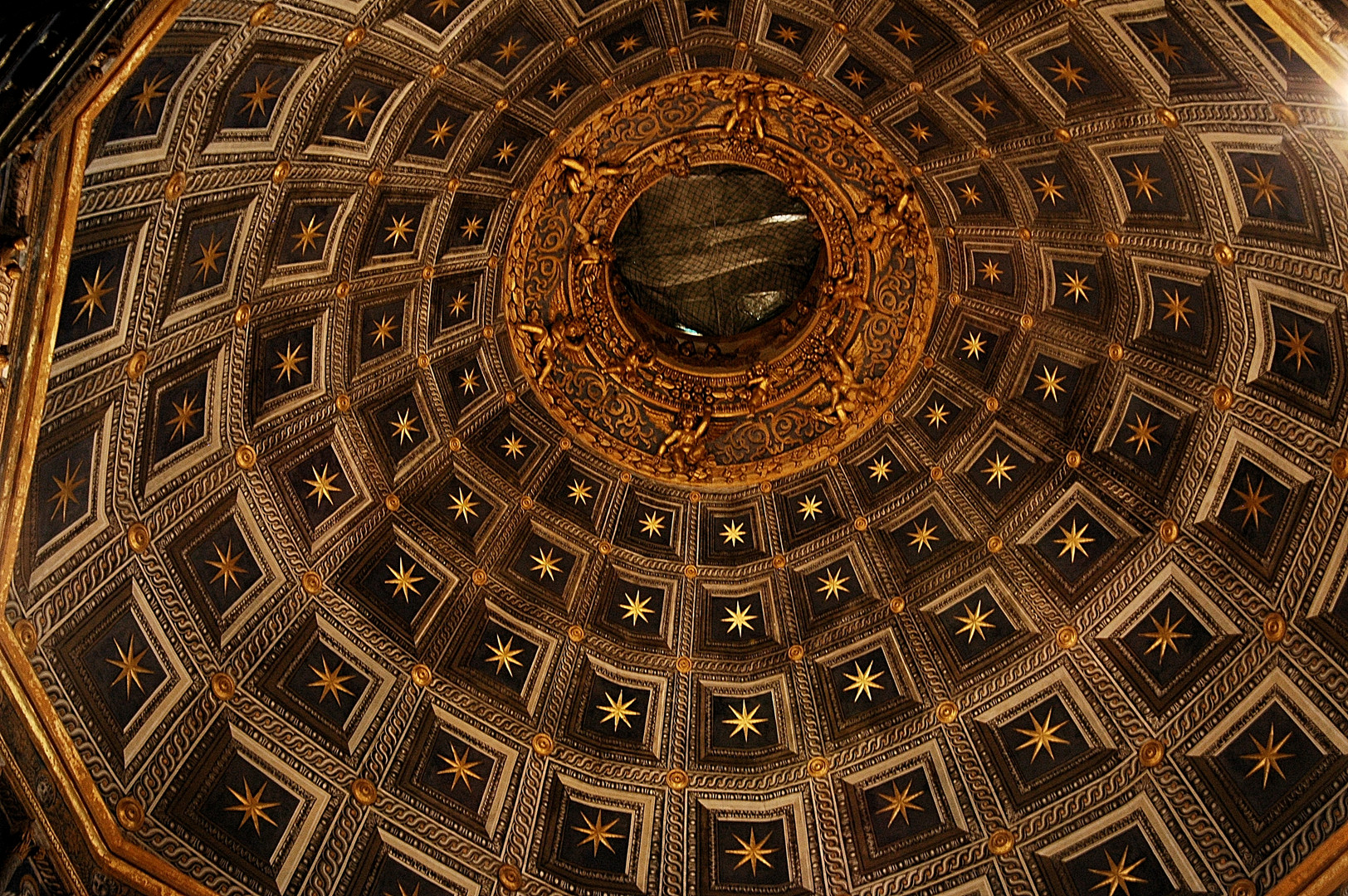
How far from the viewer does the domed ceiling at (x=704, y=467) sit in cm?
1823

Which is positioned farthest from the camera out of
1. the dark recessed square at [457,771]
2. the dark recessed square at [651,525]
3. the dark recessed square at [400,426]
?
the dark recessed square at [651,525]

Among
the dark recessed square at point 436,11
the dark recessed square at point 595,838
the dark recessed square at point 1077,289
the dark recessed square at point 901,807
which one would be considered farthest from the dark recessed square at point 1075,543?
the dark recessed square at point 436,11

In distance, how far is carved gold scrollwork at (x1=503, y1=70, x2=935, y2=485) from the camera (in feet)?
75.7

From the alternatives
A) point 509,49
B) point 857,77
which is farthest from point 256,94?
point 857,77

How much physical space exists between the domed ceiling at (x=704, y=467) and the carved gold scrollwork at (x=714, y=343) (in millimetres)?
103

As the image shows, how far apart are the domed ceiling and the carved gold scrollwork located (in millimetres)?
103

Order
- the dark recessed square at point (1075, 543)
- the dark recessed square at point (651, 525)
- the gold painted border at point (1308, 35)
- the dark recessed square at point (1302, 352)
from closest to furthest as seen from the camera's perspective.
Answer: the gold painted border at point (1308, 35) < the dark recessed square at point (1302, 352) < the dark recessed square at point (1075, 543) < the dark recessed square at point (651, 525)

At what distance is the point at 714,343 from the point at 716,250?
1.94 metres

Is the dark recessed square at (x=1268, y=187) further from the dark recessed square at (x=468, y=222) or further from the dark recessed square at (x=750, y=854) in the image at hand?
the dark recessed square at (x=750, y=854)

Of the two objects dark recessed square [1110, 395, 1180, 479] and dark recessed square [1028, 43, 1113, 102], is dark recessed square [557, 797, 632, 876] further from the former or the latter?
dark recessed square [1028, 43, 1113, 102]

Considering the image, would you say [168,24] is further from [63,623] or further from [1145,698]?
[1145,698]

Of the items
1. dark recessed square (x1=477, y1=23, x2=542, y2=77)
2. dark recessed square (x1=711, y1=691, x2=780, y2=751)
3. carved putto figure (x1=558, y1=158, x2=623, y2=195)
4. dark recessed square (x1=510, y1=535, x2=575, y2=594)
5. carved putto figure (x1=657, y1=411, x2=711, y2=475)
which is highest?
carved putto figure (x1=558, y1=158, x2=623, y2=195)

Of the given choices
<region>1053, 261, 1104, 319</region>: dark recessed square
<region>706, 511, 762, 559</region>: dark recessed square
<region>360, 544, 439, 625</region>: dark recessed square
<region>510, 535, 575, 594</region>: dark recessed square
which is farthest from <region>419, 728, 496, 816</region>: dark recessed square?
<region>1053, 261, 1104, 319</region>: dark recessed square

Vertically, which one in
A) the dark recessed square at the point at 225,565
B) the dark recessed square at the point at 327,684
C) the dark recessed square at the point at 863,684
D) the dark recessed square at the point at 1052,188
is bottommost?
the dark recessed square at the point at 327,684
